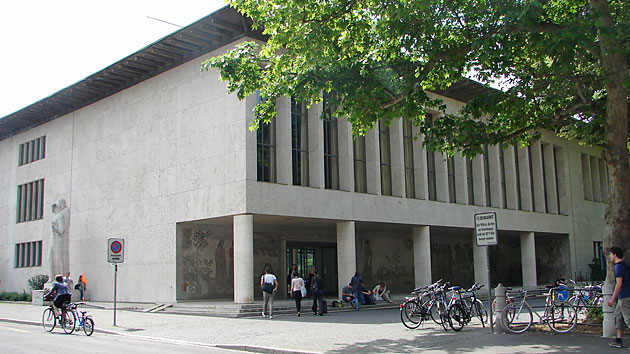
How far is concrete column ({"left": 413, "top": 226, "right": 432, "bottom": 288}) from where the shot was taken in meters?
31.2

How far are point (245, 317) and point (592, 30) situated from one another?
46.9 feet

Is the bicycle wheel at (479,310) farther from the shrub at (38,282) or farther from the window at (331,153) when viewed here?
the shrub at (38,282)

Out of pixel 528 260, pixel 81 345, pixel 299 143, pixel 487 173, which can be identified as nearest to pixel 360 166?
pixel 299 143

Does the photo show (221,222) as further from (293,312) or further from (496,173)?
(496,173)

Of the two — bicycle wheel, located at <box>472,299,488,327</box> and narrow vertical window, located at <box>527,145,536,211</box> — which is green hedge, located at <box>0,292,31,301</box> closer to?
bicycle wheel, located at <box>472,299,488,327</box>

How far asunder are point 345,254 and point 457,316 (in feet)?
44.8

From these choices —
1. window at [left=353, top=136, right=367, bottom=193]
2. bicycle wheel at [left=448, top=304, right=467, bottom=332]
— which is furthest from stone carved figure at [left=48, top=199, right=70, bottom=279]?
bicycle wheel at [left=448, top=304, right=467, bottom=332]

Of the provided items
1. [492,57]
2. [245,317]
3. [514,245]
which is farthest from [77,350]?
[514,245]

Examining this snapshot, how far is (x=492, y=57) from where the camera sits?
532 inches

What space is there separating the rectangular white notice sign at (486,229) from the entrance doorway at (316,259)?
1976cm

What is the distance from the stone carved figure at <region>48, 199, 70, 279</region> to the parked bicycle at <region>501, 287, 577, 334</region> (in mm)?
25291

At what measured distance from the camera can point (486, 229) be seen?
13.1m

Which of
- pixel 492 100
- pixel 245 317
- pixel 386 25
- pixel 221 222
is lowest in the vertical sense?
pixel 245 317

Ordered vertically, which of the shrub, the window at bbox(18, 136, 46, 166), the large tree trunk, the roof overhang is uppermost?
the roof overhang
